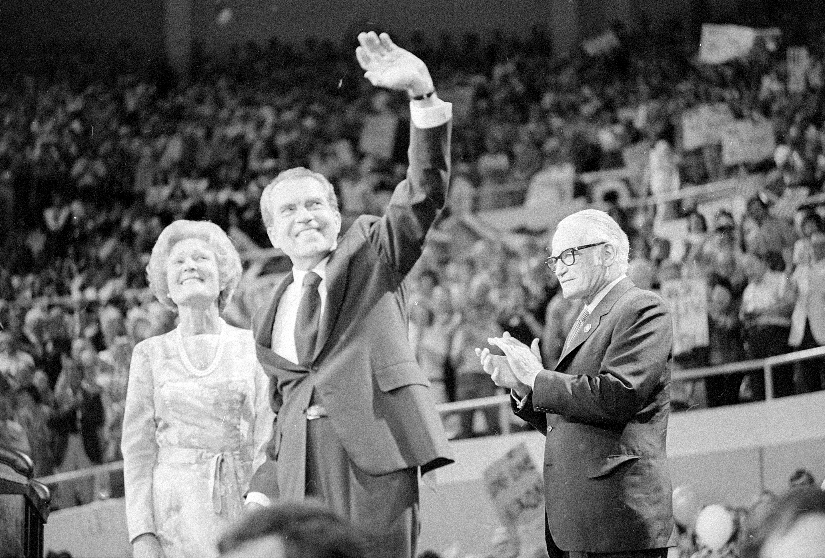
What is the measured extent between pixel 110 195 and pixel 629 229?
3.77m

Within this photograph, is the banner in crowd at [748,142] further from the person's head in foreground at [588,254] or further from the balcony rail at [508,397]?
the person's head in foreground at [588,254]

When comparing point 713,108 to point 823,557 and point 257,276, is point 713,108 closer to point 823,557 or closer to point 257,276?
point 257,276

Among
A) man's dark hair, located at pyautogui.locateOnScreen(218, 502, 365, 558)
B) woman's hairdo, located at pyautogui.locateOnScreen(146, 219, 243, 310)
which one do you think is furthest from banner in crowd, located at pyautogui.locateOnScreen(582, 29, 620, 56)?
man's dark hair, located at pyautogui.locateOnScreen(218, 502, 365, 558)

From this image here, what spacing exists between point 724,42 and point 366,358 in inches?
253

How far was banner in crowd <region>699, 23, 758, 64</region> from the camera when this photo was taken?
793 centimetres

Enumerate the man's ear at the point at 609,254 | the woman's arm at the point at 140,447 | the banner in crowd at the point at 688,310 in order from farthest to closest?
1. the banner in crowd at the point at 688,310
2. the woman's arm at the point at 140,447
3. the man's ear at the point at 609,254

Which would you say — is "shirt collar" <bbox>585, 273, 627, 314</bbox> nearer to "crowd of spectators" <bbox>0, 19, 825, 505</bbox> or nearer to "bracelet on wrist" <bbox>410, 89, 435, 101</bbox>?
"bracelet on wrist" <bbox>410, 89, 435, 101</bbox>

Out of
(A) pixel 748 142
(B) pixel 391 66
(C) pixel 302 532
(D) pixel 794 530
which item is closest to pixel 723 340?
(A) pixel 748 142

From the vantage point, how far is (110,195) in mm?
8648

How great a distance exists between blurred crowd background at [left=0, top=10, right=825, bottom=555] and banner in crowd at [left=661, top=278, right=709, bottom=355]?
0.03 m

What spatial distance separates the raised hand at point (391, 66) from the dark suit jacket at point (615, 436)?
1.89 ft

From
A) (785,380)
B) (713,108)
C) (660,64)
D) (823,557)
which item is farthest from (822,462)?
(823,557)

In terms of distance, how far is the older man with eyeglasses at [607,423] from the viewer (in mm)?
2354

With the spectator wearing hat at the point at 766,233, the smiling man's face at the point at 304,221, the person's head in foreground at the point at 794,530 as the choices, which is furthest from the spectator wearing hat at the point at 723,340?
the person's head in foreground at the point at 794,530
